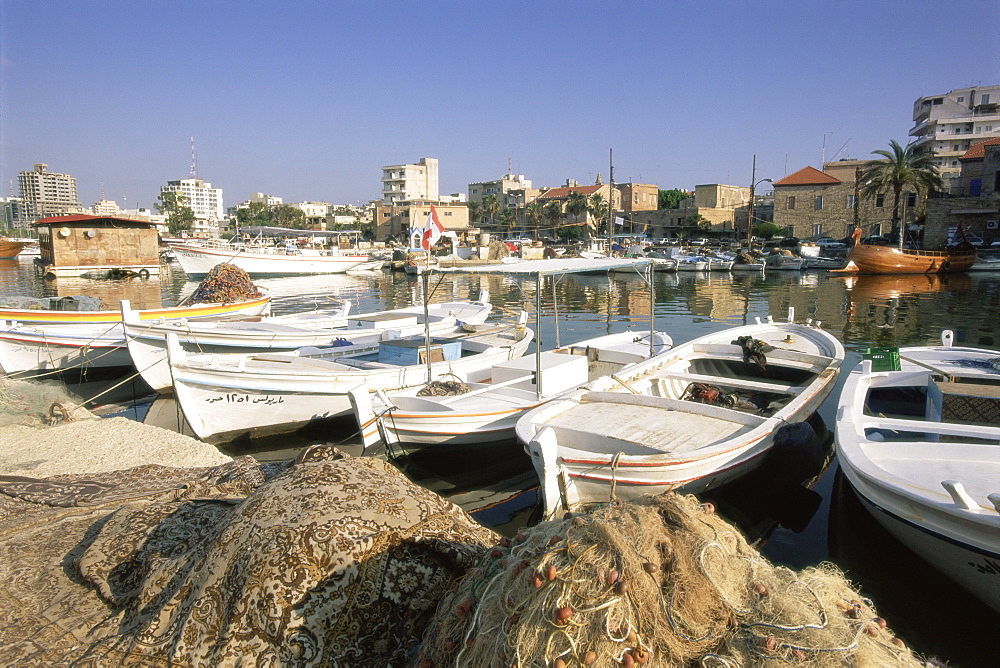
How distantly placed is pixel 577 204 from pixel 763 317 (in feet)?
187

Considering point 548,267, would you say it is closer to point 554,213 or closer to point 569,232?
point 569,232

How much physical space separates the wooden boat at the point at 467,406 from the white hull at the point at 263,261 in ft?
119

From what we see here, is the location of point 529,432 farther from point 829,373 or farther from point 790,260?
point 790,260

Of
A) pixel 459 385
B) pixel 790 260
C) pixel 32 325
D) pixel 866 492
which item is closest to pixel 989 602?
pixel 866 492

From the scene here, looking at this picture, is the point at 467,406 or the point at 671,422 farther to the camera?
the point at 467,406

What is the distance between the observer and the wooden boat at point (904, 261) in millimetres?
38312

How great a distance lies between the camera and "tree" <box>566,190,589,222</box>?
257 feet

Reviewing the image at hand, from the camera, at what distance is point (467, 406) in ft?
27.8

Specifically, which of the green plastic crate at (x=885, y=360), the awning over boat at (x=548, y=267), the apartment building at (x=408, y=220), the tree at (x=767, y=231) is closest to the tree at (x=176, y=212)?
the apartment building at (x=408, y=220)

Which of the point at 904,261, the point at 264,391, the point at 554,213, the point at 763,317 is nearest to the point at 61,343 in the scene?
the point at 264,391

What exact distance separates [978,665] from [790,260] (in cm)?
4662

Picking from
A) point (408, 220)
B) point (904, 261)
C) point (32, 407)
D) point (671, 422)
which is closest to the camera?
point (671, 422)

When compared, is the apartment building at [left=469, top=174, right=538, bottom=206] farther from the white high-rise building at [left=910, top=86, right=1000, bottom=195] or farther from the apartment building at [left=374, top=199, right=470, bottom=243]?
the white high-rise building at [left=910, top=86, right=1000, bottom=195]

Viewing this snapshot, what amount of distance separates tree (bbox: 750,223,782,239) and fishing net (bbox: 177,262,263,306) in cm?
5425
